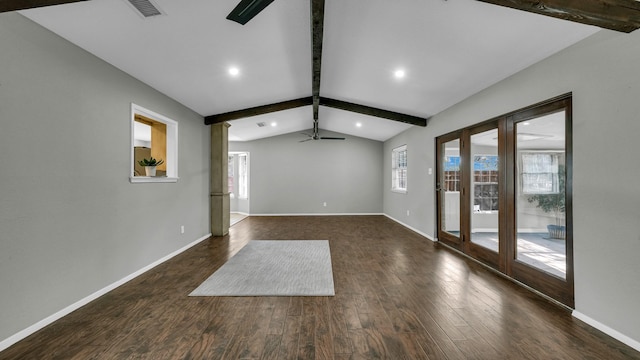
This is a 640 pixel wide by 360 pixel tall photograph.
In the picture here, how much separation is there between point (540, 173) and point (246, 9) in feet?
10.6

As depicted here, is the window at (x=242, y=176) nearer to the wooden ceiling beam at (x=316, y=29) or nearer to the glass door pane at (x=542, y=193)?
the wooden ceiling beam at (x=316, y=29)

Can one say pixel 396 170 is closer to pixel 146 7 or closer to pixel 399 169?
pixel 399 169

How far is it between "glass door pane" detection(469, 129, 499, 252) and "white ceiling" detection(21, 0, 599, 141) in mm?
784

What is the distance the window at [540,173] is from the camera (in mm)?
2589

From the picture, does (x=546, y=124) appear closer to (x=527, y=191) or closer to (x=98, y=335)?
(x=527, y=191)

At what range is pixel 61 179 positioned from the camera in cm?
229

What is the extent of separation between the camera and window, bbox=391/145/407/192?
6965 mm

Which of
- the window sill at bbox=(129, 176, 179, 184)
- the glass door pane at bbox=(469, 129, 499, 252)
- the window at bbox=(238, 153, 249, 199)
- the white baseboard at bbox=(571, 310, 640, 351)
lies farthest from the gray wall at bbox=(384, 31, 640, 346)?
the window at bbox=(238, 153, 249, 199)

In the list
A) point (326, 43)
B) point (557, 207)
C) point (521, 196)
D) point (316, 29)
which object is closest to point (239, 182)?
point (326, 43)

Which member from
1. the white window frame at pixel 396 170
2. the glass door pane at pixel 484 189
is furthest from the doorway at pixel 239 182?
the glass door pane at pixel 484 189

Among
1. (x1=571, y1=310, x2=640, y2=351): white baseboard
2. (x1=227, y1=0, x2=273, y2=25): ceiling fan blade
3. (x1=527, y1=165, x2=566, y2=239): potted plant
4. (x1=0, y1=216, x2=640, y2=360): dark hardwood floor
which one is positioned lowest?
(x1=0, y1=216, x2=640, y2=360): dark hardwood floor

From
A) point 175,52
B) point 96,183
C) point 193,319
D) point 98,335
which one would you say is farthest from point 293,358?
point 175,52

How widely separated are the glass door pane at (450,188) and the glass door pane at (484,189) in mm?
405

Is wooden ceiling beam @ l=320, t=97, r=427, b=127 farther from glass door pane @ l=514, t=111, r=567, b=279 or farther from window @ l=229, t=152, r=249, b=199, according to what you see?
Answer: window @ l=229, t=152, r=249, b=199
